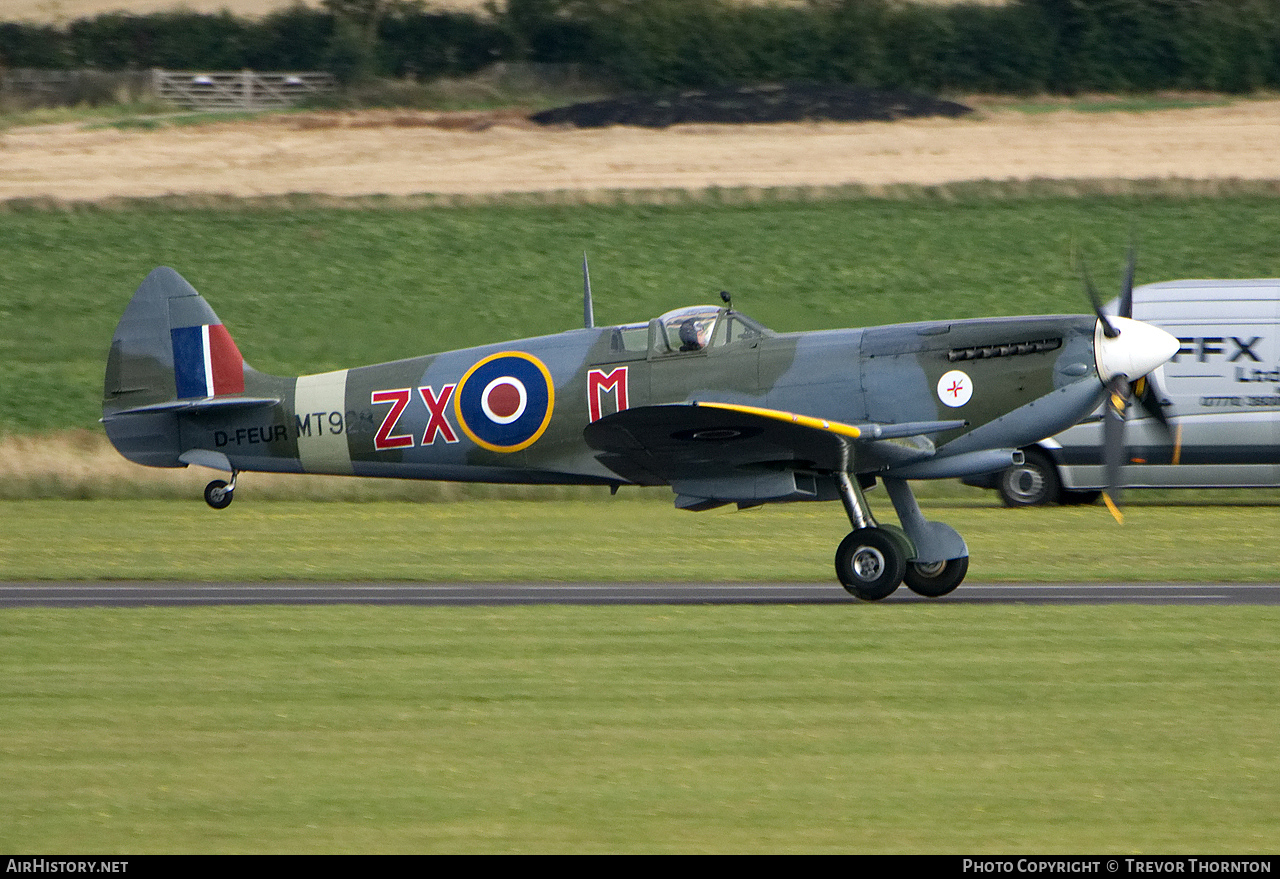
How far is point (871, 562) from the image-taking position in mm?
13984

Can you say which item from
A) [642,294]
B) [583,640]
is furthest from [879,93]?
[583,640]

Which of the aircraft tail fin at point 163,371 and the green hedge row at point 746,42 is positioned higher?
the green hedge row at point 746,42

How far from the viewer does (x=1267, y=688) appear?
398 inches

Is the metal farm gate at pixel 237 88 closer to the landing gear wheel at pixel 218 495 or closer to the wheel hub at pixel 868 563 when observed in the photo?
the landing gear wheel at pixel 218 495

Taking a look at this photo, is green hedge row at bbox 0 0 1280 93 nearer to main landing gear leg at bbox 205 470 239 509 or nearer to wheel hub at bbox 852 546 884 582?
main landing gear leg at bbox 205 470 239 509

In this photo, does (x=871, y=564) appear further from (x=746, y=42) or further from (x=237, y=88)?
(x=237, y=88)

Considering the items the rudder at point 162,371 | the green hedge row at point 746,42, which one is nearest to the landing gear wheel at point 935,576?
the rudder at point 162,371

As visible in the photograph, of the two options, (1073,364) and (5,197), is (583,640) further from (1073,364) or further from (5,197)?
(5,197)

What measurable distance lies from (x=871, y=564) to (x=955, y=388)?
66.6 inches

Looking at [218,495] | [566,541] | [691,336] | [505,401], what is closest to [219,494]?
[218,495]

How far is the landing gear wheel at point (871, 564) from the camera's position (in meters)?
13.9

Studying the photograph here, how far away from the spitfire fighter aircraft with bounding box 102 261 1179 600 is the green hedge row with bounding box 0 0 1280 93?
40182mm

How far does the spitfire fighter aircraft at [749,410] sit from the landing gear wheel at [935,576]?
0.01 m
